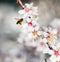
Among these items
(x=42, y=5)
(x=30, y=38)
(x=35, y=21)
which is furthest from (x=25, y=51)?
(x=42, y=5)

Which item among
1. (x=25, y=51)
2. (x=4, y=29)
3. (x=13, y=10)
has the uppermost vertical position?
(x=13, y=10)

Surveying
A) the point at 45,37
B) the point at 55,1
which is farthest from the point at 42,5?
the point at 45,37

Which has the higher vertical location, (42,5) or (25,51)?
(42,5)

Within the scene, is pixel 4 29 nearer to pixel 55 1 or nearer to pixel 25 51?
pixel 25 51

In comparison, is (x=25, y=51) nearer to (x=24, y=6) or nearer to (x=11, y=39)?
(x=11, y=39)

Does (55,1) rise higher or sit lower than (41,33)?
higher

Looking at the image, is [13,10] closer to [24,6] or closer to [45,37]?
[24,6]
